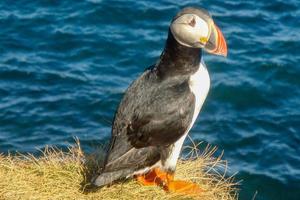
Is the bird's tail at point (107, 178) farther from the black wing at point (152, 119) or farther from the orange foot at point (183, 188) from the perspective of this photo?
the orange foot at point (183, 188)

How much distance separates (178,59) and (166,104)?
41 cm

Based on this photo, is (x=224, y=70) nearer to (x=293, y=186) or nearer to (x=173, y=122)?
(x=293, y=186)

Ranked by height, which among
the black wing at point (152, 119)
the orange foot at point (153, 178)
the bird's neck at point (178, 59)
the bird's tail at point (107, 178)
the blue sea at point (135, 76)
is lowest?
the blue sea at point (135, 76)

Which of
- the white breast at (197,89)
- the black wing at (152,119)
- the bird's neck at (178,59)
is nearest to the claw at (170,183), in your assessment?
the white breast at (197,89)

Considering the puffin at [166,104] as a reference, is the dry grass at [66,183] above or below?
below

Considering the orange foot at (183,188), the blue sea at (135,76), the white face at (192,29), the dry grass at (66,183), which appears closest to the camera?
the white face at (192,29)

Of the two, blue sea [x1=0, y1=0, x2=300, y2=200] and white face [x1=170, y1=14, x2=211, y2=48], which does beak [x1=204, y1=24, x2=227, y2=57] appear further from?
blue sea [x1=0, y1=0, x2=300, y2=200]

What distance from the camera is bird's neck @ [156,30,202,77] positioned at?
18.8ft

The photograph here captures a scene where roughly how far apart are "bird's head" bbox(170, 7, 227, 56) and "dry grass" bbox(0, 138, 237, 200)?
4.43ft

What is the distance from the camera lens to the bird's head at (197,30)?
5.56m

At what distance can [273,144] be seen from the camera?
10055 millimetres

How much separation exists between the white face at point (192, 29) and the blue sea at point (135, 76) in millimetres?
3716

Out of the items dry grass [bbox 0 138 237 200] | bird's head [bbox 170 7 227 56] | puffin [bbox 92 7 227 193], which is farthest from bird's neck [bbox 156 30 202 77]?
dry grass [bbox 0 138 237 200]

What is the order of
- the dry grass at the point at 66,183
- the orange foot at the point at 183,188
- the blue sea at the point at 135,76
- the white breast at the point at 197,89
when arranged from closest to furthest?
the dry grass at the point at 66,183, the white breast at the point at 197,89, the orange foot at the point at 183,188, the blue sea at the point at 135,76
